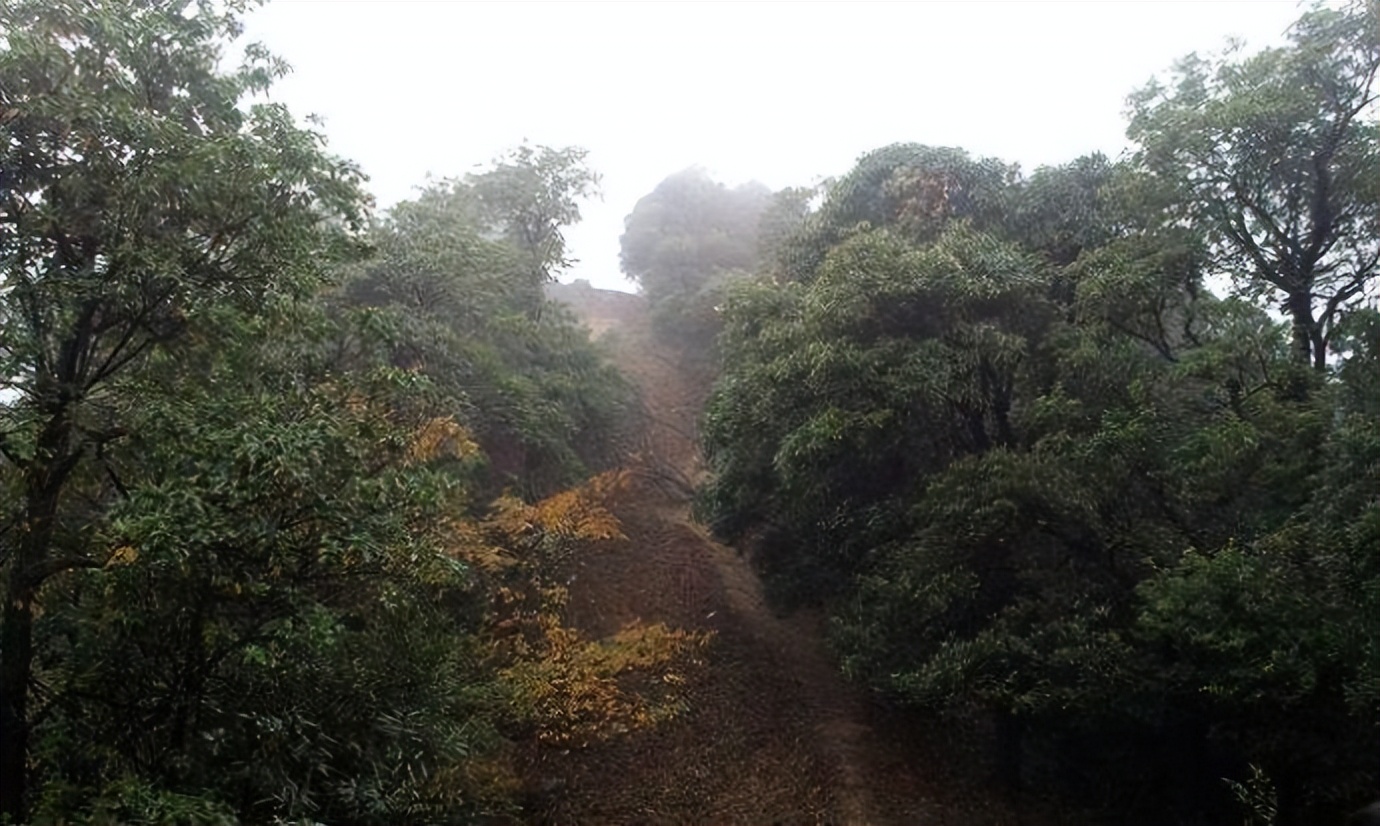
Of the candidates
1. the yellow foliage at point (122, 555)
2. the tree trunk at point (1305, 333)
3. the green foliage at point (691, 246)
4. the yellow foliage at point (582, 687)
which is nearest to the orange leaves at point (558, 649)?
the yellow foliage at point (582, 687)

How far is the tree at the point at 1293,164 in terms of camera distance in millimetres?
11328

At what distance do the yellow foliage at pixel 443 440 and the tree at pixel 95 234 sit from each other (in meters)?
3.63

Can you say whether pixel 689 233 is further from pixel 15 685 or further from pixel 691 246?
pixel 15 685

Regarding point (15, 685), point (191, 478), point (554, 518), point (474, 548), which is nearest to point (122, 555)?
point (191, 478)

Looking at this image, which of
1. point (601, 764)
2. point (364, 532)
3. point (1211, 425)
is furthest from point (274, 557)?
point (1211, 425)

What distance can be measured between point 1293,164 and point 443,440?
1145 centimetres

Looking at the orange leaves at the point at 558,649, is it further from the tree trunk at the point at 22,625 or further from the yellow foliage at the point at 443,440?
the tree trunk at the point at 22,625

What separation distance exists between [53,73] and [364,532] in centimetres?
390

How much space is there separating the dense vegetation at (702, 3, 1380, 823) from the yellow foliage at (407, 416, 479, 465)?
409cm

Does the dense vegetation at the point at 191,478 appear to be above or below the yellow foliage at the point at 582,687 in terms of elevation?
above

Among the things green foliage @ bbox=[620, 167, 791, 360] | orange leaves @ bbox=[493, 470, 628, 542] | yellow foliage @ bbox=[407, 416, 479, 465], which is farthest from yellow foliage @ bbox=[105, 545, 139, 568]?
green foliage @ bbox=[620, 167, 791, 360]

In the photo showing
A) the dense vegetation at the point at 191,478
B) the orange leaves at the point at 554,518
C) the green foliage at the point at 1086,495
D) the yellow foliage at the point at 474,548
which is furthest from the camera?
the orange leaves at the point at 554,518

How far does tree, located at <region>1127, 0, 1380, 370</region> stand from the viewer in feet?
37.2

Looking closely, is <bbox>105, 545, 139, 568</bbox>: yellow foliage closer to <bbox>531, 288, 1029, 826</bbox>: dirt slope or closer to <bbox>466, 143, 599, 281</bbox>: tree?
<bbox>531, 288, 1029, 826</bbox>: dirt slope
